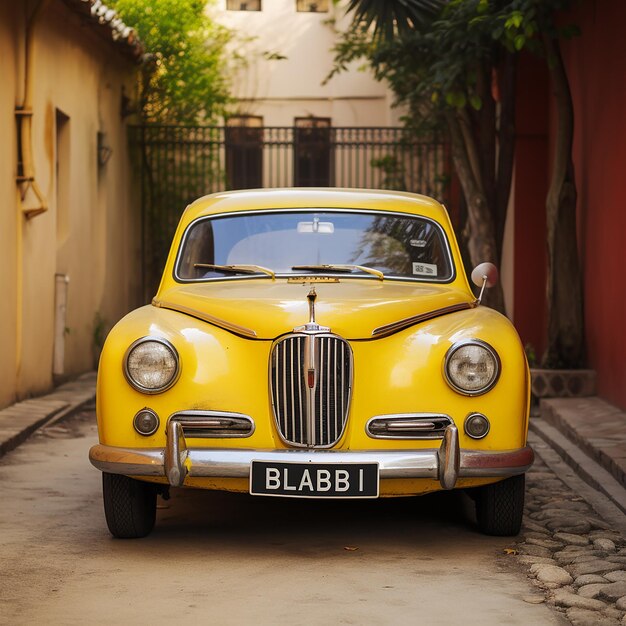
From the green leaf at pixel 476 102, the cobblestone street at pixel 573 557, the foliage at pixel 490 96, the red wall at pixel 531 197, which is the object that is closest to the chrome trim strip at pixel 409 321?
the cobblestone street at pixel 573 557

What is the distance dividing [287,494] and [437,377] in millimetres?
811

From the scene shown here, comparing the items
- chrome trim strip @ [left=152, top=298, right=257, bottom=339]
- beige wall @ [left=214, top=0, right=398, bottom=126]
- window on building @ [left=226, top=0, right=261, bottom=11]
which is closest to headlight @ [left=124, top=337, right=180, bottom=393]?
chrome trim strip @ [left=152, top=298, right=257, bottom=339]

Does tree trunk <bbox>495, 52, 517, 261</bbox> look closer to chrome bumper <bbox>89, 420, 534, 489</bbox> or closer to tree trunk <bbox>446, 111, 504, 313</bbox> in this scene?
tree trunk <bbox>446, 111, 504, 313</bbox>

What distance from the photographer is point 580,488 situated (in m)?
7.54

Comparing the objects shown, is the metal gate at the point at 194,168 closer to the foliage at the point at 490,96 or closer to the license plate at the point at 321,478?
the foliage at the point at 490,96

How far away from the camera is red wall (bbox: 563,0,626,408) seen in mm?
10531

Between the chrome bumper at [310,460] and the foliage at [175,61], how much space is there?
1294 centimetres

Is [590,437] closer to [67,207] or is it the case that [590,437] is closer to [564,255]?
[564,255]

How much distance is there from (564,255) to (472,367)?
6.58 metres

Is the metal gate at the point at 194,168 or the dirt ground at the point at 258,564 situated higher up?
the metal gate at the point at 194,168

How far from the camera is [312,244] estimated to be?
6.85m

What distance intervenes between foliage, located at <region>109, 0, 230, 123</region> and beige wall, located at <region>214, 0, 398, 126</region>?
7.87 feet

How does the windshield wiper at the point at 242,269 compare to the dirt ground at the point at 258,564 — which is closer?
the dirt ground at the point at 258,564

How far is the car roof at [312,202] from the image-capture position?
704cm
